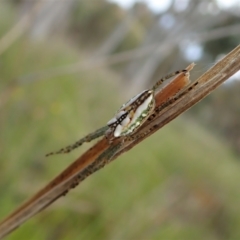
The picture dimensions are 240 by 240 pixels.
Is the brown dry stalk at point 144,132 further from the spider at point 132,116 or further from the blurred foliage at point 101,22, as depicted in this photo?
the blurred foliage at point 101,22

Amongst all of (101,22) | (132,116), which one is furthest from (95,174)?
(101,22)

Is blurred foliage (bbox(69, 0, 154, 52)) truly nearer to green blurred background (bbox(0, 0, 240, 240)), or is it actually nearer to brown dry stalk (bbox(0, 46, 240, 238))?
green blurred background (bbox(0, 0, 240, 240))

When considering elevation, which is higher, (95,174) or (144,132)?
(95,174)

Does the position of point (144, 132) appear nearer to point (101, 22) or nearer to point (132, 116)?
point (132, 116)

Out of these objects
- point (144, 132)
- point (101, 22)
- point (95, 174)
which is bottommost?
point (144, 132)

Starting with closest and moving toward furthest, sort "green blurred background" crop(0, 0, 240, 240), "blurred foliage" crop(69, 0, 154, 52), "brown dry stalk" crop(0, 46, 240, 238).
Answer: "brown dry stalk" crop(0, 46, 240, 238)
"green blurred background" crop(0, 0, 240, 240)
"blurred foliage" crop(69, 0, 154, 52)

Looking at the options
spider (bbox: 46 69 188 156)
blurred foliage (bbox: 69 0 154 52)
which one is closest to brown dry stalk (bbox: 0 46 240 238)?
spider (bbox: 46 69 188 156)

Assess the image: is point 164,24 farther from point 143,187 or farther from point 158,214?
point 158,214
